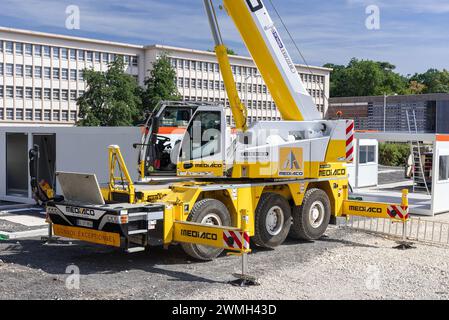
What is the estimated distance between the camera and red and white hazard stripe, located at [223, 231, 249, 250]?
30.8 ft

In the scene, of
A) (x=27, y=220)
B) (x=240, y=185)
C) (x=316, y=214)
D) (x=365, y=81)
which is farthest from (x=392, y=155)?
(x=365, y=81)

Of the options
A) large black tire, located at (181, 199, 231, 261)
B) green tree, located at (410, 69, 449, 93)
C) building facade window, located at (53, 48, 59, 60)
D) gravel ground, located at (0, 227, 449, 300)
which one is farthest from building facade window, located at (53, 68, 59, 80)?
large black tire, located at (181, 199, 231, 261)

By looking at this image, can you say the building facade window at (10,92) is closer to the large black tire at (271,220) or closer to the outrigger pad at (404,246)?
the large black tire at (271,220)

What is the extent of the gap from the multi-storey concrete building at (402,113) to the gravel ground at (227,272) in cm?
4098

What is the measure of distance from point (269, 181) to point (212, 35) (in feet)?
10.8

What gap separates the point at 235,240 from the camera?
9.49 m

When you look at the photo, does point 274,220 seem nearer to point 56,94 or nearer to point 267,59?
point 267,59

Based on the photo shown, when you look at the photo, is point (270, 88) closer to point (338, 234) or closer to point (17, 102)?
point (338, 234)

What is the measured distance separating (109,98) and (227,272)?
42468 millimetres

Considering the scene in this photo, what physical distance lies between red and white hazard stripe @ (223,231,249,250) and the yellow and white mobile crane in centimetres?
2

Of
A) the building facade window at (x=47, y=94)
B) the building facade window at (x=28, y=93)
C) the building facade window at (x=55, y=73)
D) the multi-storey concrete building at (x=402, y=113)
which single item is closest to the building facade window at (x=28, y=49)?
the building facade window at (x=55, y=73)

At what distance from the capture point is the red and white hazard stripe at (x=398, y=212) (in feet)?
42.5

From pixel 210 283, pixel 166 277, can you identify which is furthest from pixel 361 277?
pixel 166 277

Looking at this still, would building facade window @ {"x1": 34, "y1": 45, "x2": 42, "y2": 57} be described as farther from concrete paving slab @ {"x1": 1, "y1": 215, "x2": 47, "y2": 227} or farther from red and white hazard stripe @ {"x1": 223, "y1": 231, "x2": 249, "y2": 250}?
red and white hazard stripe @ {"x1": 223, "y1": 231, "x2": 249, "y2": 250}
